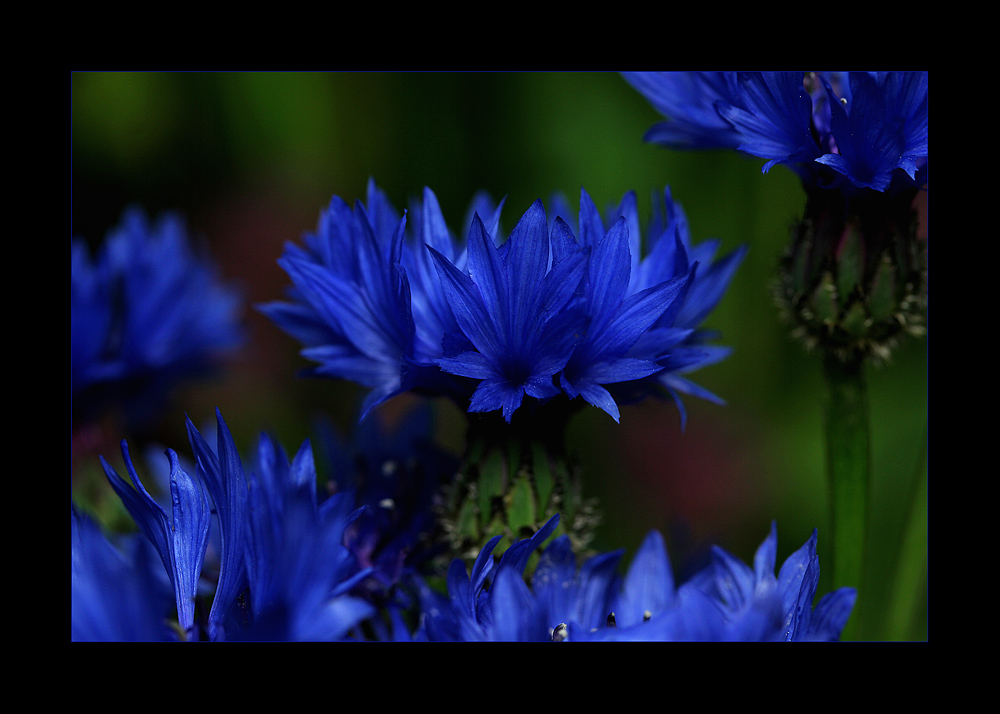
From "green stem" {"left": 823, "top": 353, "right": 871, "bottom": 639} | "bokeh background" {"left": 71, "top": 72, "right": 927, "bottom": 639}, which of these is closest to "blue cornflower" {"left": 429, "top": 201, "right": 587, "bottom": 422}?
"green stem" {"left": 823, "top": 353, "right": 871, "bottom": 639}

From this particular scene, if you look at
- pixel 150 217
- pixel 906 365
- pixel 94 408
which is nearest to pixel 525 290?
pixel 94 408

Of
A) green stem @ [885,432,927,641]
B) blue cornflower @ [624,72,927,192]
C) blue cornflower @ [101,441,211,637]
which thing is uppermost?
blue cornflower @ [624,72,927,192]

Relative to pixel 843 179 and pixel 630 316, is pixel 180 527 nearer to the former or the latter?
pixel 630 316

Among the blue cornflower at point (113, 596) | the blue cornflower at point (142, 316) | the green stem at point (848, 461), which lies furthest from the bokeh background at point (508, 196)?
the blue cornflower at point (113, 596)

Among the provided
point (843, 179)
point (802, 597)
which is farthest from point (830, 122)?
point (802, 597)

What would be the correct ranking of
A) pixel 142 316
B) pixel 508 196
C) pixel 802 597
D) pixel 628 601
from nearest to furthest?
pixel 802 597
pixel 628 601
pixel 142 316
pixel 508 196

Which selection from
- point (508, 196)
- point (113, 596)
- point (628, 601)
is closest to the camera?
point (113, 596)

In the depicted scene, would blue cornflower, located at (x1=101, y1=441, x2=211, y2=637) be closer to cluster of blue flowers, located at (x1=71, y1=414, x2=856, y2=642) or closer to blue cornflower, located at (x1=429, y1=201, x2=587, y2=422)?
cluster of blue flowers, located at (x1=71, y1=414, x2=856, y2=642)
